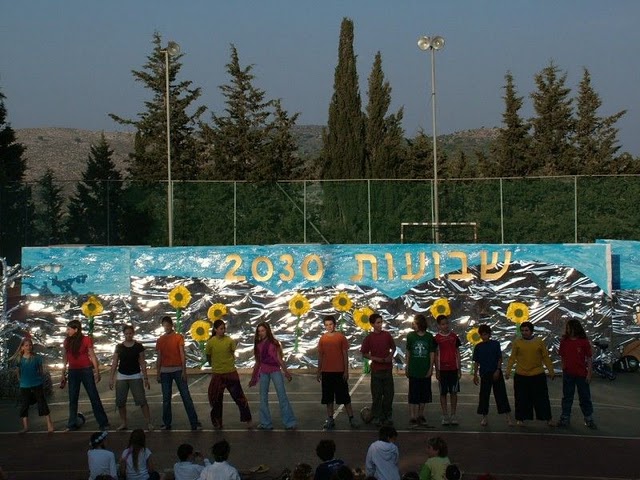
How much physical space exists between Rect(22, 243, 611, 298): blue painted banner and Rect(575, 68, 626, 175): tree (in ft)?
110

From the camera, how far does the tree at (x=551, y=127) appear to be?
171 ft

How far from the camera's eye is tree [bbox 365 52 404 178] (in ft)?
148

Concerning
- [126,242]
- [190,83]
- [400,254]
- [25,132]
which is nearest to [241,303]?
[400,254]

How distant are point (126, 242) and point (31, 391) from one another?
20628 mm

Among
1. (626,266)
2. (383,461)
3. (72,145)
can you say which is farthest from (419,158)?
(72,145)

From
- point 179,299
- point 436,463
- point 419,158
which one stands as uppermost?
point 419,158

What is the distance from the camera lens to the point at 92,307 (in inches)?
818

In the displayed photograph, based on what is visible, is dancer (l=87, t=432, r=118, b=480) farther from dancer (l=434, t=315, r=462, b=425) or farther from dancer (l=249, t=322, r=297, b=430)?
dancer (l=434, t=315, r=462, b=425)

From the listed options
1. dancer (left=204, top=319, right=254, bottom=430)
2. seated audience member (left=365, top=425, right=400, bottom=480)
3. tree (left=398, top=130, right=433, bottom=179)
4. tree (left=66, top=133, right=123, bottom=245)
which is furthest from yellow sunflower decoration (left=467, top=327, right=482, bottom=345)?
tree (left=398, top=130, right=433, bottom=179)

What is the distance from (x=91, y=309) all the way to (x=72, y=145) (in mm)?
109502

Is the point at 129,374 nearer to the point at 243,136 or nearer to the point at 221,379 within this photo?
the point at 221,379

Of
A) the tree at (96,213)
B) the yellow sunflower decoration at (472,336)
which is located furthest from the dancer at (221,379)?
the tree at (96,213)

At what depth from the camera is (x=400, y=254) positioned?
2059 centimetres

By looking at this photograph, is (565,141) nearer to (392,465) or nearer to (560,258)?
(560,258)
